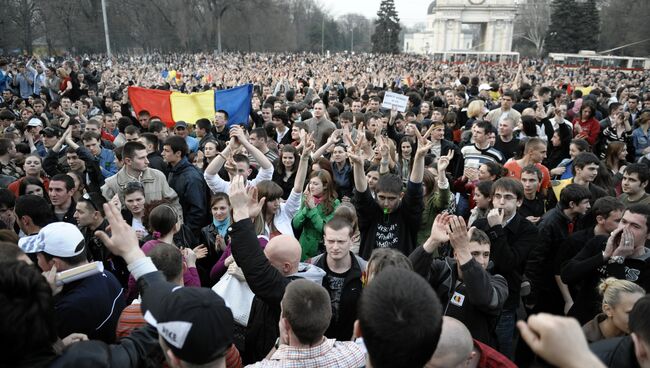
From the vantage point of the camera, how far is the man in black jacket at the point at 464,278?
9.48 ft

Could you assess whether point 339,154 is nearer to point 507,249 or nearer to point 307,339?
point 507,249

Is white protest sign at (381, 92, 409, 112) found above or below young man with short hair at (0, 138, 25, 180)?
above

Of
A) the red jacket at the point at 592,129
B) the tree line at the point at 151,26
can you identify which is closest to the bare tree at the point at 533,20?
the tree line at the point at 151,26

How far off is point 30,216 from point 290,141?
5.66 m

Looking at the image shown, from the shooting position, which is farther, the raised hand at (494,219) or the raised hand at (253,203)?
the raised hand at (494,219)

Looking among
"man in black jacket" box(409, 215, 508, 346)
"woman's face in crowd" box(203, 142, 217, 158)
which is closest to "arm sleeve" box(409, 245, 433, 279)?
"man in black jacket" box(409, 215, 508, 346)

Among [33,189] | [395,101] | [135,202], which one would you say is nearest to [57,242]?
[135,202]

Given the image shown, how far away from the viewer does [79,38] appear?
4569 cm

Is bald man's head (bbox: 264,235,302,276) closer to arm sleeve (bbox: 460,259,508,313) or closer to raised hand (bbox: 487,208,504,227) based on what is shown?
arm sleeve (bbox: 460,259,508,313)

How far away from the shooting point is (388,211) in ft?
14.3

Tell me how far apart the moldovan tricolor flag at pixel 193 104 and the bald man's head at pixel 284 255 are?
25.4 feet

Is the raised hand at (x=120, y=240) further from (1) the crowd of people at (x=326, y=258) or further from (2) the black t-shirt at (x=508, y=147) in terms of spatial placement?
(2) the black t-shirt at (x=508, y=147)

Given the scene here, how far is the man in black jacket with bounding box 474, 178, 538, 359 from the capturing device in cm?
381

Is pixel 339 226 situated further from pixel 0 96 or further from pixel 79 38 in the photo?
pixel 79 38
